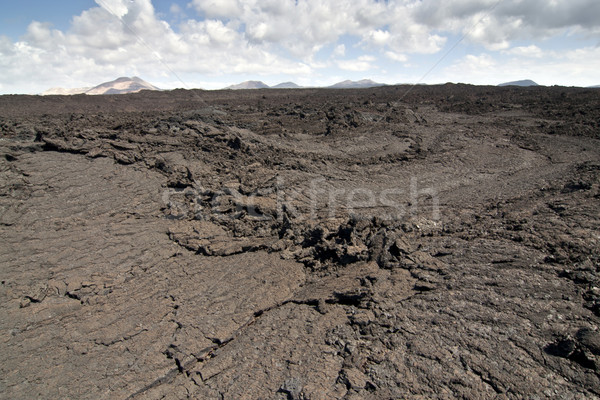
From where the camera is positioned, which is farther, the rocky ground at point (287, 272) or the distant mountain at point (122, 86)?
the distant mountain at point (122, 86)

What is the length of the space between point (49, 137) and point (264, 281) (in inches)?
273

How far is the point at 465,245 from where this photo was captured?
4.75 metres

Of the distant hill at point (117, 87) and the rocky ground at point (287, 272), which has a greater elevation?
the distant hill at point (117, 87)

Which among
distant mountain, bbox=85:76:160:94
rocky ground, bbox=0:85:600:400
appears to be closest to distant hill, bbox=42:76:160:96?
distant mountain, bbox=85:76:160:94

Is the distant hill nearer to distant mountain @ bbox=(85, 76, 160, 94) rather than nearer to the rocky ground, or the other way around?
distant mountain @ bbox=(85, 76, 160, 94)

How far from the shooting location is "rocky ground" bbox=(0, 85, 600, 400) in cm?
306

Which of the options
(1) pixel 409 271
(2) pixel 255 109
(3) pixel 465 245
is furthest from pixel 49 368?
(2) pixel 255 109

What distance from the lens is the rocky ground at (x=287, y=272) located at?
10.0 feet

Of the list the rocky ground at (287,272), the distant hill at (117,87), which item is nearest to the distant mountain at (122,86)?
the distant hill at (117,87)

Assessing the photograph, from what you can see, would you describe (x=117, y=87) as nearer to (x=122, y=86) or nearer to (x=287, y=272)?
(x=122, y=86)

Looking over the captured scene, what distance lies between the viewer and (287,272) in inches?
188

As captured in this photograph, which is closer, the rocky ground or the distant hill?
the rocky ground

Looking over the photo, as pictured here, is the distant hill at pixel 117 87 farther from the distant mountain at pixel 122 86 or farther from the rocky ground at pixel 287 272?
the rocky ground at pixel 287 272

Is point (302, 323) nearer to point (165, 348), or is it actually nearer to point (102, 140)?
point (165, 348)
